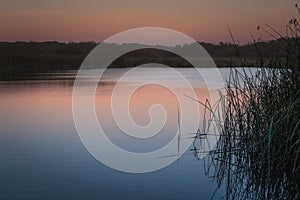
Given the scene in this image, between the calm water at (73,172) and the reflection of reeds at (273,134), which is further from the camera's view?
the calm water at (73,172)

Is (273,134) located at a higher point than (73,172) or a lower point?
higher

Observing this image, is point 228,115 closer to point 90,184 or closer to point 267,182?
point 267,182

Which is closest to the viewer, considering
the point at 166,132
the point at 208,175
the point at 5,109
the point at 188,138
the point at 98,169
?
the point at 208,175

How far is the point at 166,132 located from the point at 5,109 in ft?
23.3

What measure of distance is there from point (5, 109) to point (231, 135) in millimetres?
10896

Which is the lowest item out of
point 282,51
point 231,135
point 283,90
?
point 231,135

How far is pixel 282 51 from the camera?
4457mm

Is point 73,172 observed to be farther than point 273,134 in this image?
Yes

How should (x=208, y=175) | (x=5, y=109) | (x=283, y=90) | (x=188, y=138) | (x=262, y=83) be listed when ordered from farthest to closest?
(x=5, y=109) → (x=188, y=138) → (x=208, y=175) → (x=262, y=83) → (x=283, y=90)

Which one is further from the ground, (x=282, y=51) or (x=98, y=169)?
(x=282, y=51)

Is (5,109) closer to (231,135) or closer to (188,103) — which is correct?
(188,103)

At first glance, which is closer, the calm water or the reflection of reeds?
the reflection of reeds

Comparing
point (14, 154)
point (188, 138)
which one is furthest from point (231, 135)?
point (14, 154)

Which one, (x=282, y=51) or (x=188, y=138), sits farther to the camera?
(x=188, y=138)
